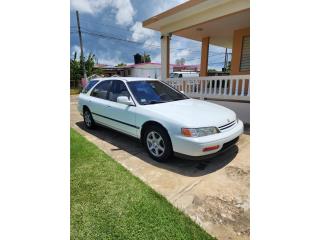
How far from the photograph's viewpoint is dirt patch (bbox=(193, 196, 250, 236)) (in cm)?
201

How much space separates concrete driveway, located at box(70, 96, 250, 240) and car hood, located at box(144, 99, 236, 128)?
739 millimetres

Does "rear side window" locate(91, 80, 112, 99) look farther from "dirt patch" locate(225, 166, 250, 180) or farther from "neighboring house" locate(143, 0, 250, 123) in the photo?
"neighboring house" locate(143, 0, 250, 123)

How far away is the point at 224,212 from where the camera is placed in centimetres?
220

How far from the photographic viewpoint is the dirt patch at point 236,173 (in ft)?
9.52

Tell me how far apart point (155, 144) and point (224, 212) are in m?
1.56

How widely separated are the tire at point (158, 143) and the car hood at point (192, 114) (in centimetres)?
29

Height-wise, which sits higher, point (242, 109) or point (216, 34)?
point (216, 34)

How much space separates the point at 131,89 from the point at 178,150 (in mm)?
1710

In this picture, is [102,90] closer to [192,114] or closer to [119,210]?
[192,114]

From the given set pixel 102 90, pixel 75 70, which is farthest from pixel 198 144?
pixel 75 70

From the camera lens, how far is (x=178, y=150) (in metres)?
3.00


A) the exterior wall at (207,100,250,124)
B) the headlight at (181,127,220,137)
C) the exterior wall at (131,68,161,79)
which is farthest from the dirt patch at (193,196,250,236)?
the exterior wall at (131,68,161,79)
